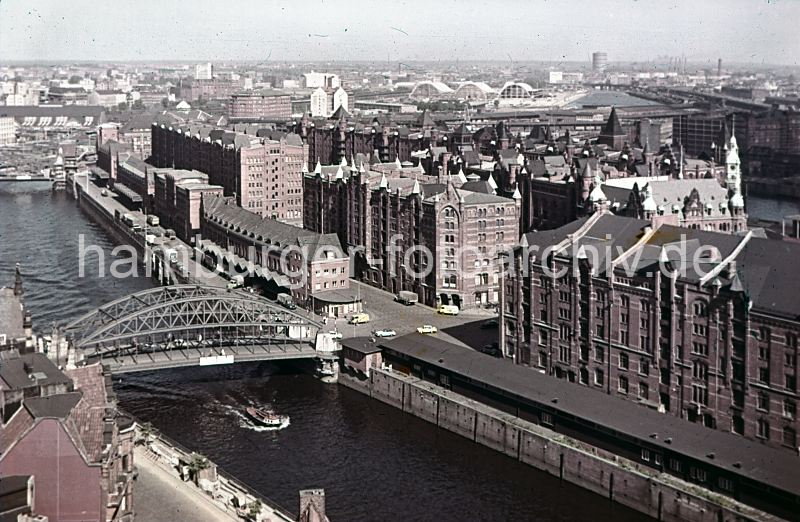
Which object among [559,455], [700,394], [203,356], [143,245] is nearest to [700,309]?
[700,394]

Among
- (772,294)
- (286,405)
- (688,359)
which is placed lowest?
(286,405)

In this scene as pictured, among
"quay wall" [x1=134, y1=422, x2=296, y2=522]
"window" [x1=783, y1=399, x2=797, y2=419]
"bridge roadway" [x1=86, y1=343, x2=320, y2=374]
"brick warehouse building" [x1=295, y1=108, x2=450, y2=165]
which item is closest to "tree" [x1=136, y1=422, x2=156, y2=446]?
"quay wall" [x1=134, y1=422, x2=296, y2=522]

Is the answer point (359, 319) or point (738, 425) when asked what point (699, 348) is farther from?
point (359, 319)

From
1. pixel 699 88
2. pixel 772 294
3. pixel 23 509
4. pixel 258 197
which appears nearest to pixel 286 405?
pixel 772 294

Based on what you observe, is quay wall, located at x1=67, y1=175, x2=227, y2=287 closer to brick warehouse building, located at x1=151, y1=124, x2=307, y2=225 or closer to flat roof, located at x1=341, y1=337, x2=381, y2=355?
brick warehouse building, located at x1=151, y1=124, x2=307, y2=225

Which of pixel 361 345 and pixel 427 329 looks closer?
pixel 361 345

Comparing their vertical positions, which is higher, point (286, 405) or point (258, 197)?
point (258, 197)

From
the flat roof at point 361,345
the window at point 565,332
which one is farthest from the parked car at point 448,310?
the window at point 565,332

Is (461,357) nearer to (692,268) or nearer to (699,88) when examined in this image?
(692,268)
